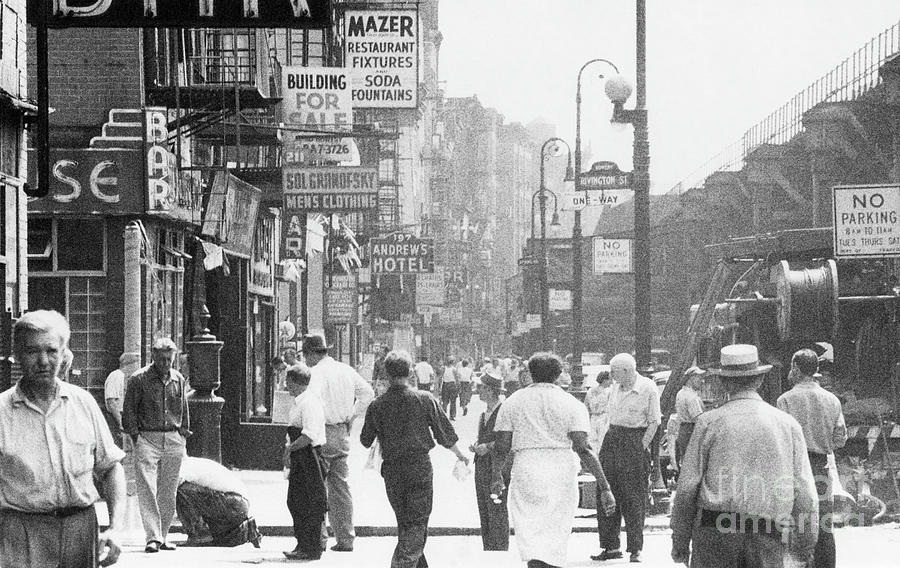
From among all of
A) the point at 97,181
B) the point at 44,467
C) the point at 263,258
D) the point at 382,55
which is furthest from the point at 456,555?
the point at 263,258

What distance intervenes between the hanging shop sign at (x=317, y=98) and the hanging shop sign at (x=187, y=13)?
16635 mm

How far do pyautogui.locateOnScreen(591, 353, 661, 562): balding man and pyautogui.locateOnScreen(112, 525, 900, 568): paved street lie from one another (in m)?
0.23

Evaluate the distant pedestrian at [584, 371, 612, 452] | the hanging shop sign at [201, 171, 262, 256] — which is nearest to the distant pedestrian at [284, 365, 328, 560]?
the distant pedestrian at [584, 371, 612, 452]

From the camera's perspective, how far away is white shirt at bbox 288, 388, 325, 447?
13.5m

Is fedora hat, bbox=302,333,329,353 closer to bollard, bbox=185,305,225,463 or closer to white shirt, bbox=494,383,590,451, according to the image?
white shirt, bbox=494,383,590,451

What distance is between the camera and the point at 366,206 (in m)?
27.7

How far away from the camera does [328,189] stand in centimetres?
2775

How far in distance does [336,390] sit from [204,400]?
19.4 feet

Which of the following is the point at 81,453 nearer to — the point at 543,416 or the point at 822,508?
the point at 543,416

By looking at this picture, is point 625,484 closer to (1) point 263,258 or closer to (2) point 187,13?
(2) point 187,13

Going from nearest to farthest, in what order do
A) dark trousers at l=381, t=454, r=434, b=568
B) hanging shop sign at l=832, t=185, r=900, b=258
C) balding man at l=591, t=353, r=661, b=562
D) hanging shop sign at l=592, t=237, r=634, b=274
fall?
1. dark trousers at l=381, t=454, r=434, b=568
2. balding man at l=591, t=353, r=661, b=562
3. hanging shop sign at l=832, t=185, r=900, b=258
4. hanging shop sign at l=592, t=237, r=634, b=274

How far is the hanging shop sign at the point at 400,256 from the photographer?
47.9m

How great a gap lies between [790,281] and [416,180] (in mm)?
76710

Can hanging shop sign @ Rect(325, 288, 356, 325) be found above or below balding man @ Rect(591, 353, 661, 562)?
above
